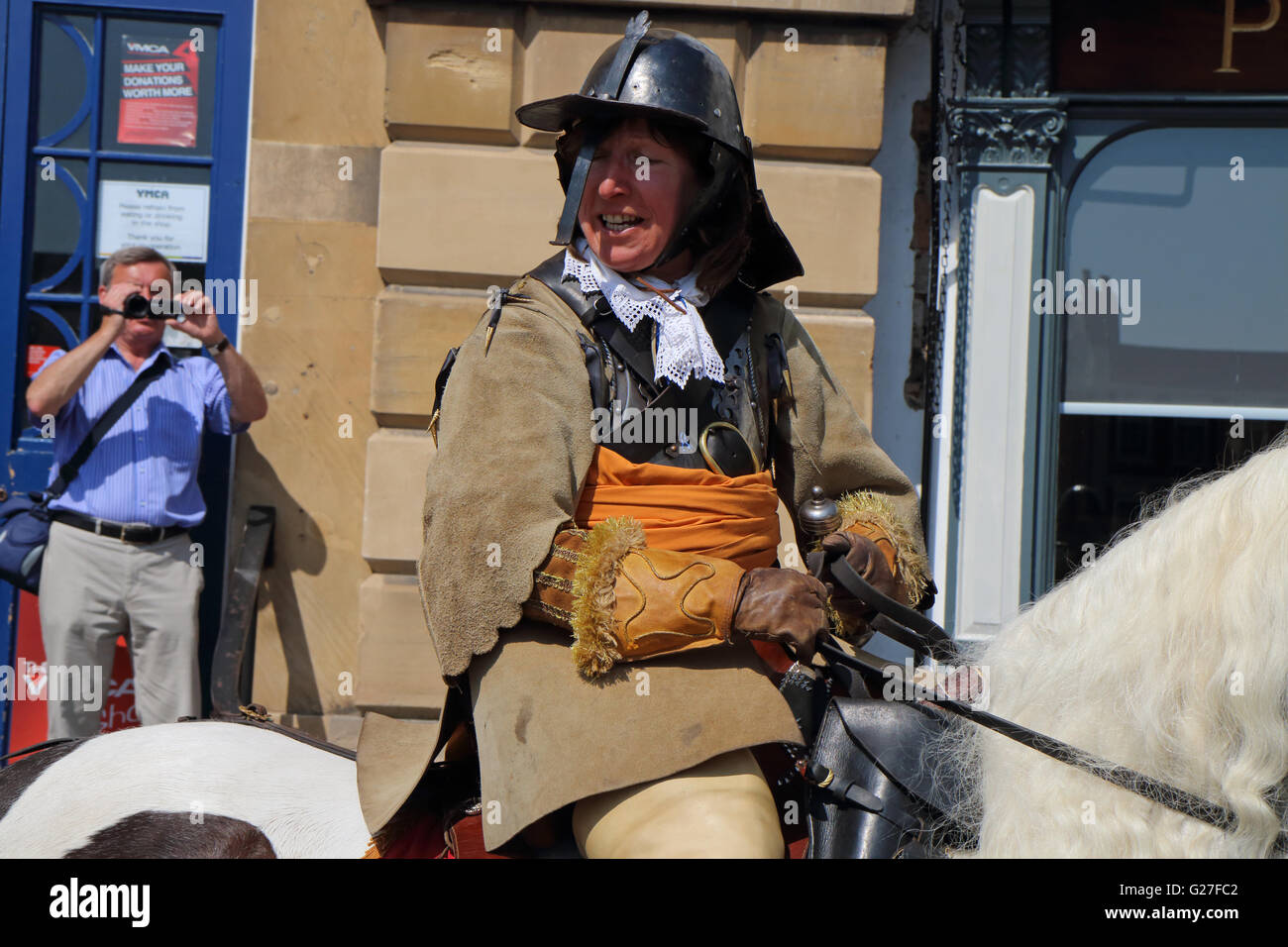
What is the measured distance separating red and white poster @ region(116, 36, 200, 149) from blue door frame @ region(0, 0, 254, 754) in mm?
93

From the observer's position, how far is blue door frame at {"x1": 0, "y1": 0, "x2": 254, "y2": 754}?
475 centimetres

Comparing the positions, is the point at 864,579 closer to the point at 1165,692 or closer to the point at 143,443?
the point at 1165,692

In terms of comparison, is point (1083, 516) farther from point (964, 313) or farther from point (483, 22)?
point (483, 22)

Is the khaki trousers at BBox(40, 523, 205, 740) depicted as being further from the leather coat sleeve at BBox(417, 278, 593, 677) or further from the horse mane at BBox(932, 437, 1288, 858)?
the horse mane at BBox(932, 437, 1288, 858)

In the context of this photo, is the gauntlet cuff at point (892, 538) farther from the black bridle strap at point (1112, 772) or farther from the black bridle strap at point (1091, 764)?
the black bridle strap at point (1112, 772)

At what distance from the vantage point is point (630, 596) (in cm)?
181

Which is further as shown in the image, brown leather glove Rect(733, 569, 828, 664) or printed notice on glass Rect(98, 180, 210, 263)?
printed notice on glass Rect(98, 180, 210, 263)

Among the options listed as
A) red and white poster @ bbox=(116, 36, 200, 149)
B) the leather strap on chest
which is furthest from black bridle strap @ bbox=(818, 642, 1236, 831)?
red and white poster @ bbox=(116, 36, 200, 149)

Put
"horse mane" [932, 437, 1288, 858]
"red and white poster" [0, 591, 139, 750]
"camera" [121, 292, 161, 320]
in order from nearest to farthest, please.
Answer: "horse mane" [932, 437, 1288, 858] < "camera" [121, 292, 161, 320] < "red and white poster" [0, 591, 139, 750]

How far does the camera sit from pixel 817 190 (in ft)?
15.1

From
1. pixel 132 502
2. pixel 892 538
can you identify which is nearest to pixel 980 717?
pixel 892 538

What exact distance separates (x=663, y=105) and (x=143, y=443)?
3.15 meters
